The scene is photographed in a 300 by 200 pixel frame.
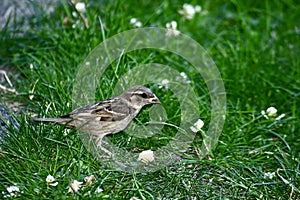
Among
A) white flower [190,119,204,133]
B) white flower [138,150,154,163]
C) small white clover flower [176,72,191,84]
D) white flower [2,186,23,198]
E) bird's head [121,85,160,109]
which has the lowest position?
white flower [190,119,204,133]

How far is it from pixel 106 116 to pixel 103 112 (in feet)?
0.14

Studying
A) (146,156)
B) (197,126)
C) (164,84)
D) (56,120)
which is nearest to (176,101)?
(164,84)

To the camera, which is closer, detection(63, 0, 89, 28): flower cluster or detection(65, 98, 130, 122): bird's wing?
detection(65, 98, 130, 122): bird's wing

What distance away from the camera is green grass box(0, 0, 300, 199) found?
4137 millimetres

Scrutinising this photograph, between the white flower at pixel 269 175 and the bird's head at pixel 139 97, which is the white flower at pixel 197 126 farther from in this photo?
the white flower at pixel 269 175

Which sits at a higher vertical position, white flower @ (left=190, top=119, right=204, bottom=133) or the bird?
the bird

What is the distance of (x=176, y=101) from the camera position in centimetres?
522

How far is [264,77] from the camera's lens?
613 cm

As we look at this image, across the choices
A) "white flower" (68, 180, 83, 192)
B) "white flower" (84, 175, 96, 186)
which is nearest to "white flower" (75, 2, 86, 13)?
"white flower" (84, 175, 96, 186)

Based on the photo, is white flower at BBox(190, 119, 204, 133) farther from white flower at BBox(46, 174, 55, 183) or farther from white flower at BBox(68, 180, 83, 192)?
white flower at BBox(46, 174, 55, 183)

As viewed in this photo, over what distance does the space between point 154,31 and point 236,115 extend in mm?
1413

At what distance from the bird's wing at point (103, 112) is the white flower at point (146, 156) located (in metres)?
0.30

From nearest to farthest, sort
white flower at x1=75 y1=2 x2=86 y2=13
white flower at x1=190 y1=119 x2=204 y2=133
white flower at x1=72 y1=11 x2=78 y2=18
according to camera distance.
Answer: white flower at x1=190 y1=119 x2=204 y2=133, white flower at x1=75 y1=2 x2=86 y2=13, white flower at x1=72 y1=11 x2=78 y2=18

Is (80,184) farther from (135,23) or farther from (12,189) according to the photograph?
(135,23)
